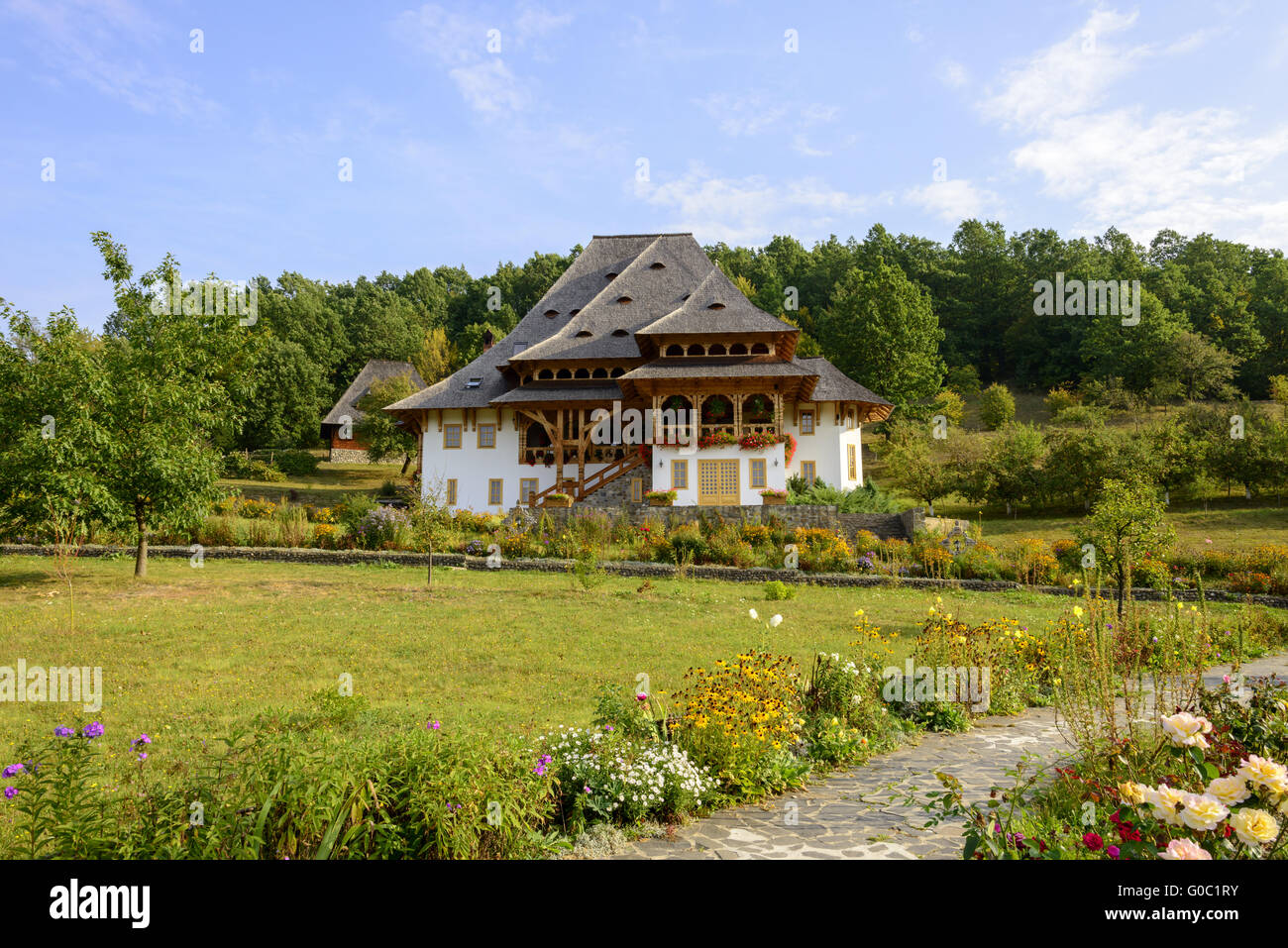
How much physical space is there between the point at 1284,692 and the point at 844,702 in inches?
128

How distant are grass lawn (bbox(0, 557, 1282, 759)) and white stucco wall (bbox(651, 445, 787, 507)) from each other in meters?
8.81

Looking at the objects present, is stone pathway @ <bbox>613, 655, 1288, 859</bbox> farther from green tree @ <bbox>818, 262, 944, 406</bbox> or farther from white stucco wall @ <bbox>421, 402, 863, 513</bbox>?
green tree @ <bbox>818, 262, 944, 406</bbox>

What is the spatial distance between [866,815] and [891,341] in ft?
127

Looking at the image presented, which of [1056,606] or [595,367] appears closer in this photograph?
[1056,606]

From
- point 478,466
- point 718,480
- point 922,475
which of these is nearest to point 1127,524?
point 718,480

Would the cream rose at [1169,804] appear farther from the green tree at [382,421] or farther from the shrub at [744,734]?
the green tree at [382,421]

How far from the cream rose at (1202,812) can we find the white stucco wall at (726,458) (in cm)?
2255

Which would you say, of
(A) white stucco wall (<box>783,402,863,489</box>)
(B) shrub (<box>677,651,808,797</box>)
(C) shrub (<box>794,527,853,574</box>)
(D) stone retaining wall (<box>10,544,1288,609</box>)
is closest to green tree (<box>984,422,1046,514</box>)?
(A) white stucco wall (<box>783,402,863,489</box>)

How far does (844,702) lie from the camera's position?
7121mm

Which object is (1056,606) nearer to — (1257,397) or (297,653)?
(297,653)

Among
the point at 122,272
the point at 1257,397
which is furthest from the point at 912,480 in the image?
the point at 1257,397

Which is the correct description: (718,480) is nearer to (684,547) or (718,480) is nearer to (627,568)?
(684,547)

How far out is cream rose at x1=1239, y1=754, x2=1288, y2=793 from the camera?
8.75 feet
